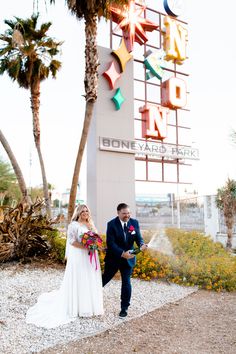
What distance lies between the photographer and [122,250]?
5.59 metres

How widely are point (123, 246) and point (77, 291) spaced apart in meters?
1.03

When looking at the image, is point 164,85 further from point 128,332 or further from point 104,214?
point 128,332

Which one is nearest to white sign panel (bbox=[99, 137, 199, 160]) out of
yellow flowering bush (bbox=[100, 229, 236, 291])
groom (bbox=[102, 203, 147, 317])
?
yellow flowering bush (bbox=[100, 229, 236, 291])

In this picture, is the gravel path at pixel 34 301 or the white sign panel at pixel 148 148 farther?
the white sign panel at pixel 148 148

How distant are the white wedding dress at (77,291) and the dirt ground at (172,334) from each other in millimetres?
632

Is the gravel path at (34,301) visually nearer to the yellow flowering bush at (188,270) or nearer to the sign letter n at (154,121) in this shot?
the yellow flowering bush at (188,270)

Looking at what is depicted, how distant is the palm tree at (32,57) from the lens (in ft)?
49.8

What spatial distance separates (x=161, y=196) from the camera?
22.3 metres

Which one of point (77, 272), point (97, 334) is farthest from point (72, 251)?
point (97, 334)

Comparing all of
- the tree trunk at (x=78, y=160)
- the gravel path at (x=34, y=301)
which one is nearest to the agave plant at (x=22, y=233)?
Answer: the gravel path at (x=34, y=301)

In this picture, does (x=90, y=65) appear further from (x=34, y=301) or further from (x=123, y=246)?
(x=34, y=301)

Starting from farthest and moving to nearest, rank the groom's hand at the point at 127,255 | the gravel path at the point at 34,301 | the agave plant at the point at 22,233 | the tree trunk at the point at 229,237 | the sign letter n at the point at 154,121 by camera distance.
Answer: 1. the sign letter n at the point at 154,121
2. the tree trunk at the point at 229,237
3. the agave plant at the point at 22,233
4. the groom's hand at the point at 127,255
5. the gravel path at the point at 34,301

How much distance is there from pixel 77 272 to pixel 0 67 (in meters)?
12.9

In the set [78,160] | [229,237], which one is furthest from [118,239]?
[229,237]
